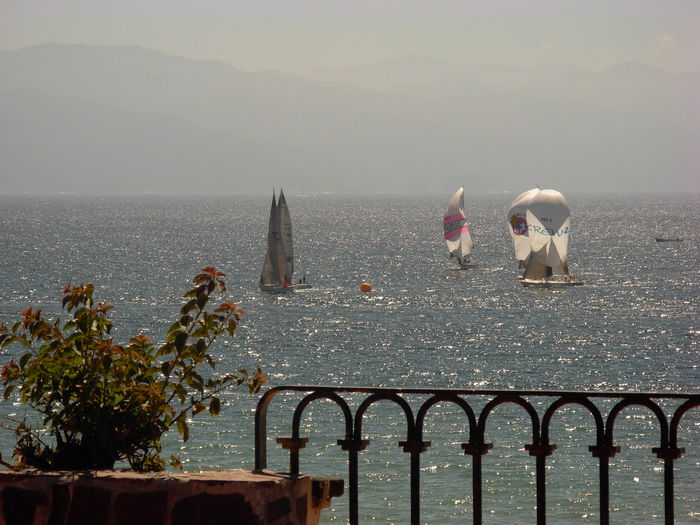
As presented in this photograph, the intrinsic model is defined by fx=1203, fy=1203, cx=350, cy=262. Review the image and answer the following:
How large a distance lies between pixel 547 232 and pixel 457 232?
1674 centimetres

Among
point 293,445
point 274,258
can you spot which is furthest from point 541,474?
point 274,258

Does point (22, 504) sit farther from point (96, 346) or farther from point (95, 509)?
point (96, 346)

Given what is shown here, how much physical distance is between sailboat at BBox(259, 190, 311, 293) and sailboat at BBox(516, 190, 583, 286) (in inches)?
794

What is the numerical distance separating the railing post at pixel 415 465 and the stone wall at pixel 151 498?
52 cm

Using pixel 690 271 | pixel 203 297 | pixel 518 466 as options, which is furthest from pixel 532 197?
pixel 203 297

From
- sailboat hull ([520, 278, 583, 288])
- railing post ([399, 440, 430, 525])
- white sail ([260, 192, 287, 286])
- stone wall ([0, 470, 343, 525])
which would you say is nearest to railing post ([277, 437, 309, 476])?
stone wall ([0, 470, 343, 525])

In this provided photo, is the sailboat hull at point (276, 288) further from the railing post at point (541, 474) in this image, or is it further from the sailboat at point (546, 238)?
the railing post at point (541, 474)

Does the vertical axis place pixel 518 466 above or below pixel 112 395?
below

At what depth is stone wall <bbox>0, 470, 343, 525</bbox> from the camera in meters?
5.04

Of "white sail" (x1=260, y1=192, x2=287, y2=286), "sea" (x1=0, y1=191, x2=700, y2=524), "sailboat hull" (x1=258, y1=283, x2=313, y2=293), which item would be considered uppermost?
"white sail" (x1=260, y1=192, x2=287, y2=286)

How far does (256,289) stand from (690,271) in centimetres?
4322

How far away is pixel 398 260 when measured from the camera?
126m

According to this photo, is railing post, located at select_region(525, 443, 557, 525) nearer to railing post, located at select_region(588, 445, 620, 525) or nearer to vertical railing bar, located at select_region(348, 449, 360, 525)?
railing post, located at select_region(588, 445, 620, 525)

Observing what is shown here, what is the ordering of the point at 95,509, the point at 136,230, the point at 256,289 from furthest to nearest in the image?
the point at 136,230 < the point at 256,289 < the point at 95,509
